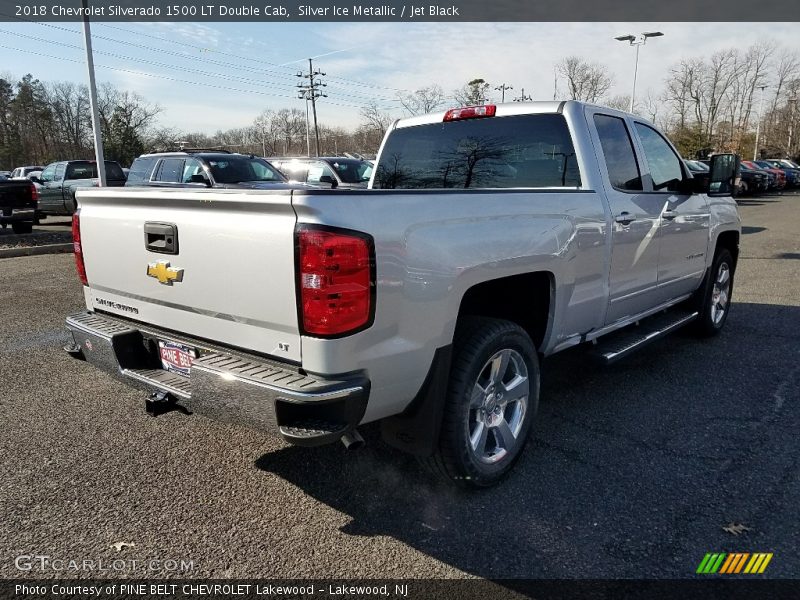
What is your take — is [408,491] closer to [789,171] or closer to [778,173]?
[778,173]

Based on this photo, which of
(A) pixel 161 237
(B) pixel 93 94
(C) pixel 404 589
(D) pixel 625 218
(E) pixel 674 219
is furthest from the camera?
(B) pixel 93 94

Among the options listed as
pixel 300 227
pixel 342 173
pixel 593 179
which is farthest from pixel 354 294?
pixel 342 173

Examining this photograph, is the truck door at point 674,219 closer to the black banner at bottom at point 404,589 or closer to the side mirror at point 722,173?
the side mirror at point 722,173

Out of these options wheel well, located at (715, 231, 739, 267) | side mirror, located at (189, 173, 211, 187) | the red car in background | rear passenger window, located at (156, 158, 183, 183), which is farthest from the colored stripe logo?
the red car in background

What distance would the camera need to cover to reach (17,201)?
1340 cm

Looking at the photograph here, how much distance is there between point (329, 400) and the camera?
2230 mm

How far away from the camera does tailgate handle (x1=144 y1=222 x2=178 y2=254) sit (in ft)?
8.93

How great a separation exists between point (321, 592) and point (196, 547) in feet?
2.09

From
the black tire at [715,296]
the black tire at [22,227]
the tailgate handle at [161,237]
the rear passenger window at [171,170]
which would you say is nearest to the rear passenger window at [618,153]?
the black tire at [715,296]

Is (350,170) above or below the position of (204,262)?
above

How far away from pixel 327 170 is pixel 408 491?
38.5 ft

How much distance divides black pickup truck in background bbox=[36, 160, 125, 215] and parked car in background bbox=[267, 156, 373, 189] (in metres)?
5.04

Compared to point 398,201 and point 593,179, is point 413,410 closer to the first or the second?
point 398,201

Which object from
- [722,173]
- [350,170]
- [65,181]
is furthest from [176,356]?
[65,181]
